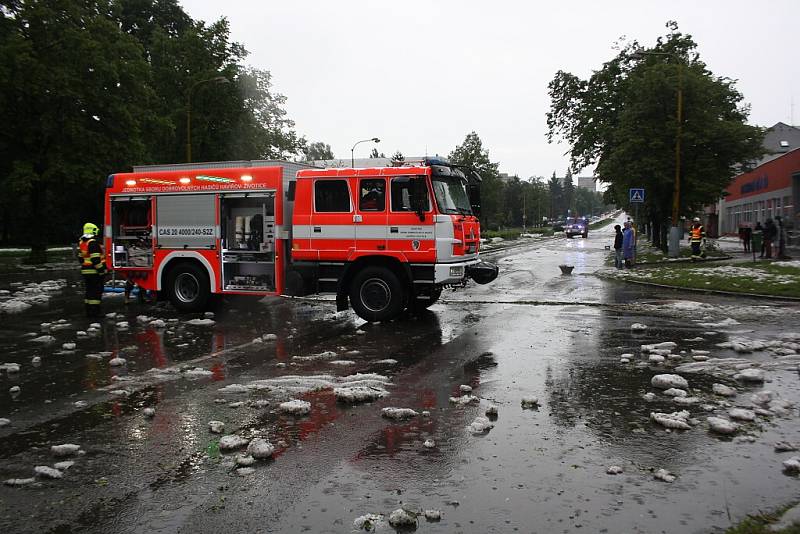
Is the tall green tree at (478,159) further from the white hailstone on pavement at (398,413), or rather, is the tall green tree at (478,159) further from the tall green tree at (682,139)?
the white hailstone on pavement at (398,413)

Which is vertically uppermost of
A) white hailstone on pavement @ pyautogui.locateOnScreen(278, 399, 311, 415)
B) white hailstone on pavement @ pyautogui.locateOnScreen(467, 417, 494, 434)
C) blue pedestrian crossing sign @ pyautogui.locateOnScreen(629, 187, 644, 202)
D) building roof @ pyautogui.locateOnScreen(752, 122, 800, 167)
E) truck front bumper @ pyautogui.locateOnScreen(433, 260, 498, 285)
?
building roof @ pyautogui.locateOnScreen(752, 122, 800, 167)

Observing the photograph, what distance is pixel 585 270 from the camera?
83.7 ft

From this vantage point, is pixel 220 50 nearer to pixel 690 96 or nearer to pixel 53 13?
pixel 53 13

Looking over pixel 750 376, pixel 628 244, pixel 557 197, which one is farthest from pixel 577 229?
pixel 557 197

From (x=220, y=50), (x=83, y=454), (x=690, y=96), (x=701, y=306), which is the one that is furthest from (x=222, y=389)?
(x=220, y=50)

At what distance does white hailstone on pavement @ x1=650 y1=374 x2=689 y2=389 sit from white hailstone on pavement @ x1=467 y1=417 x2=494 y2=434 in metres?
2.33

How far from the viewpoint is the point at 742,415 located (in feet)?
19.1

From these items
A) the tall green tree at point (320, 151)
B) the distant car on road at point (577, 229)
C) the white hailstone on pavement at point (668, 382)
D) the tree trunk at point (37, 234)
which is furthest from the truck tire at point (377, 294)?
the tall green tree at point (320, 151)

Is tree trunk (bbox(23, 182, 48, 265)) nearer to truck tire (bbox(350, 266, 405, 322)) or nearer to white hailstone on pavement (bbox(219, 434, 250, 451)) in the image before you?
truck tire (bbox(350, 266, 405, 322))

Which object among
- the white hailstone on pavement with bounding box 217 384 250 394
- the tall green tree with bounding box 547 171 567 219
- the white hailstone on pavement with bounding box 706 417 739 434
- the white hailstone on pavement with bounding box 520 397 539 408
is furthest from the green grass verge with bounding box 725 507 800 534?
the tall green tree with bounding box 547 171 567 219

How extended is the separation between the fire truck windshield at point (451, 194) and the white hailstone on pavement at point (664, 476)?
775 cm

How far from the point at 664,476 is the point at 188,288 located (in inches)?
458

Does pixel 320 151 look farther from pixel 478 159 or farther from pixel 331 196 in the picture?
pixel 331 196

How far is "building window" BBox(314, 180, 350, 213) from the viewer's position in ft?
40.3
